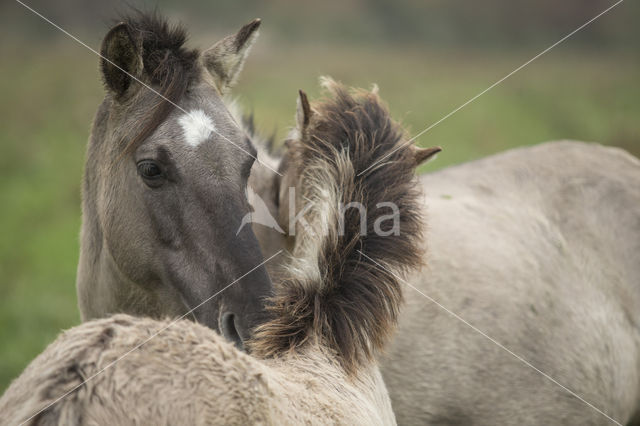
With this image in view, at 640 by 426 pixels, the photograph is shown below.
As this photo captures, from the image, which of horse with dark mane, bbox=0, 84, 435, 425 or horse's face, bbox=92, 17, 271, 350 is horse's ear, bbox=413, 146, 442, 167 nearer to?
horse with dark mane, bbox=0, 84, 435, 425

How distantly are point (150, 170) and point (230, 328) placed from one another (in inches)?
32.9

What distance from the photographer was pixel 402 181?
8.95 feet

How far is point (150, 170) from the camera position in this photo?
2852mm

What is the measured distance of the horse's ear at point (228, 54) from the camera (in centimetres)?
339

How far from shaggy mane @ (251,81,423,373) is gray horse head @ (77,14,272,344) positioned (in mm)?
290

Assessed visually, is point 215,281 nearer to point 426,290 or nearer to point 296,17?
point 426,290

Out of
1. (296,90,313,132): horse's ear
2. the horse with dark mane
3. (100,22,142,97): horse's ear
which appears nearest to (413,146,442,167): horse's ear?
the horse with dark mane

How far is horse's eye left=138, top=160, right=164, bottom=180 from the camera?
2850mm

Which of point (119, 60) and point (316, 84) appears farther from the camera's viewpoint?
point (316, 84)

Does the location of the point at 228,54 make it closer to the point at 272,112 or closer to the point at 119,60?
the point at 119,60

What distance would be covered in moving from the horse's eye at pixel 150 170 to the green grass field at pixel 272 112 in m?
1.90

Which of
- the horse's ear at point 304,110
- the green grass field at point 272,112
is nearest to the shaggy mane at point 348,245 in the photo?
the horse's ear at point 304,110

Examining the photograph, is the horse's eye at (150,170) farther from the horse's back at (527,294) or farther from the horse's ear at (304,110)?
the horse's back at (527,294)

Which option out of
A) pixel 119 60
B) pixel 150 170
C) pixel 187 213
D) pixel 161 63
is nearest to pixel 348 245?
pixel 187 213
